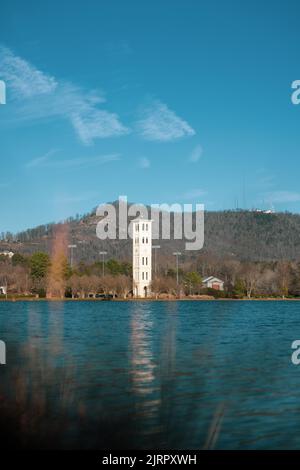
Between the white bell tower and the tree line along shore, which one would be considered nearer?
the tree line along shore

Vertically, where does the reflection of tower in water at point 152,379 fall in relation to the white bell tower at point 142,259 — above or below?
below

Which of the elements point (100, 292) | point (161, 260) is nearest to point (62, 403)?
point (100, 292)

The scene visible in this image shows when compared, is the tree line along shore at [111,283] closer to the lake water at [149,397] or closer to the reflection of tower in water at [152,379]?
the reflection of tower in water at [152,379]

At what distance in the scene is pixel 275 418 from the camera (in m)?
14.7

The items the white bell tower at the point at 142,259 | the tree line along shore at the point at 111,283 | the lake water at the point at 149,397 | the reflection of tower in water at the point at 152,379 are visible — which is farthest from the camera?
the white bell tower at the point at 142,259

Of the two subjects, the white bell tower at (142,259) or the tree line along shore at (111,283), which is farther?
the white bell tower at (142,259)

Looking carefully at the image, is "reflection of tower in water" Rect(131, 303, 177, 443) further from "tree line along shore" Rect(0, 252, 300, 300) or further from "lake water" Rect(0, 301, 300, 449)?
"tree line along shore" Rect(0, 252, 300, 300)

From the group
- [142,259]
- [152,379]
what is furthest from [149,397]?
[142,259]

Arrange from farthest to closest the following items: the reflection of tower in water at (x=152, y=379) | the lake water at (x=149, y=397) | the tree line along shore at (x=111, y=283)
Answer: the tree line along shore at (x=111, y=283), the reflection of tower in water at (x=152, y=379), the lake water at (x=149, y=397)

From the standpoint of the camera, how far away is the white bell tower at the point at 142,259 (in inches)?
5699

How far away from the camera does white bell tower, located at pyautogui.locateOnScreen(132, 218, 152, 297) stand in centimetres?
14475

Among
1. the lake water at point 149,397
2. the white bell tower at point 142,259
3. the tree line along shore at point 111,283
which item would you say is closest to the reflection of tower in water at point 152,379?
the lake water at point 149,397

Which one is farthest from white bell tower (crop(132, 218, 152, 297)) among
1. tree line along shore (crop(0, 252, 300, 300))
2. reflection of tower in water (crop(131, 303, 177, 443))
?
reflection of tower in water (crop(131, 303, 177, 443))

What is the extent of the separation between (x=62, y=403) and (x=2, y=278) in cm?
13356
